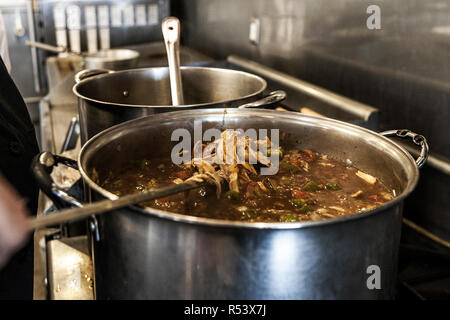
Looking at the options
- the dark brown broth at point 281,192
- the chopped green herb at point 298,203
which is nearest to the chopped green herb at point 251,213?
the dark brown broth at point 281,192

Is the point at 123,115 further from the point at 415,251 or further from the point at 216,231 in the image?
the point at 415,251

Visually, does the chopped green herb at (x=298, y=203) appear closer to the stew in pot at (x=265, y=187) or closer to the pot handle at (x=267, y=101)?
the stew in pot at (x=265, y=187)

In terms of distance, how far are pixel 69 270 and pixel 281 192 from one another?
53 centimetres

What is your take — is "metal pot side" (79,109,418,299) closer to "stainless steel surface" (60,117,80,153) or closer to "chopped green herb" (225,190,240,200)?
"chopped green herb" (225,190,240,200)

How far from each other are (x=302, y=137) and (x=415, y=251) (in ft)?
1.97

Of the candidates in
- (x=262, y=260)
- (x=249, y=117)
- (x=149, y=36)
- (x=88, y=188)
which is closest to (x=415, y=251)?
(x=249, y=117)

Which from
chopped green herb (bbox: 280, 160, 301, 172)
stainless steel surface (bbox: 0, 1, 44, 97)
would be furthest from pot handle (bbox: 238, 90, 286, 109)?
stainless steel surface (bbox: 0, 1, 44, 97)

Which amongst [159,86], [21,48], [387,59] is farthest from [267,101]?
[21,48]

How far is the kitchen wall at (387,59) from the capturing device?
169 centimetres

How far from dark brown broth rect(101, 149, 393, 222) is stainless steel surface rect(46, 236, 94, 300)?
0.18m

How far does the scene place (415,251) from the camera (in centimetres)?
162

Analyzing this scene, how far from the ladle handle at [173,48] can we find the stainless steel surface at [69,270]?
58 cm

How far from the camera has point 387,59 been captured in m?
1.90

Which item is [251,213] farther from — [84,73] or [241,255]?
[84,73]
